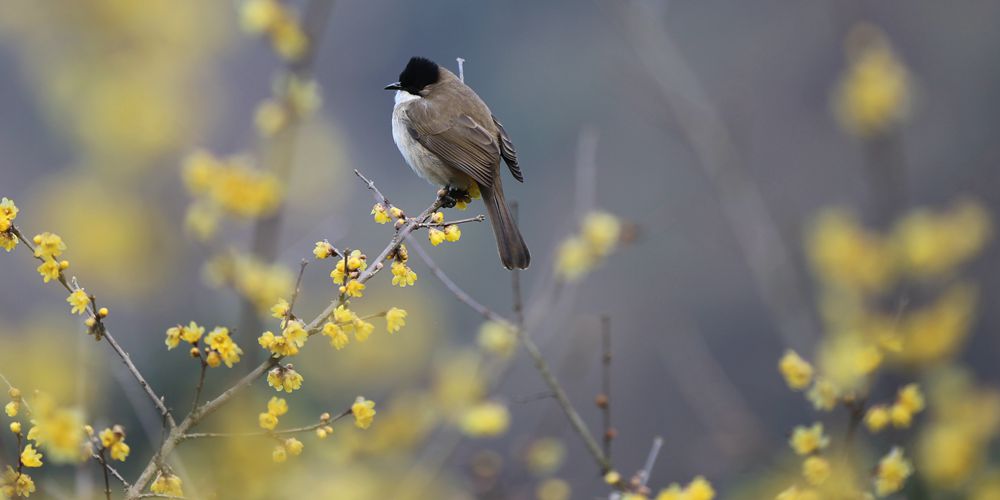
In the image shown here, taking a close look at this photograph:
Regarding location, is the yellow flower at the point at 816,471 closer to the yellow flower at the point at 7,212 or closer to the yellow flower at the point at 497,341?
the yellow flower at the point at 497,341

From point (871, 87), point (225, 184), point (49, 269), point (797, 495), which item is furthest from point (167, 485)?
point (871, 87)

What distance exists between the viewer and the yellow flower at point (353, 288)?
2.06m

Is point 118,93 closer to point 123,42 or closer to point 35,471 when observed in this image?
point 123,42

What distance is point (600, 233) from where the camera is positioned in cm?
439

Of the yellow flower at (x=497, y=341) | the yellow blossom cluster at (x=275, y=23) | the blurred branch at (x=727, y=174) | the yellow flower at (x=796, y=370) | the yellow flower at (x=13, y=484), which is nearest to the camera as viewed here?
Answer: the yellow flower at (x=13, y=484)

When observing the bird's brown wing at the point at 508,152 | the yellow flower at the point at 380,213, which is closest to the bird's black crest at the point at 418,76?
the bird's brown wing at the point at 508,152

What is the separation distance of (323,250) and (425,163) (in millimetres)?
2018

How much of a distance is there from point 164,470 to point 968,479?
3.09 meters

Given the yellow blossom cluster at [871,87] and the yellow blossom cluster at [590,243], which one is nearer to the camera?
the yellow blossom cluster at [590,243]

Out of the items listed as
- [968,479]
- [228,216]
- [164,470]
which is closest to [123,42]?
[228,216]

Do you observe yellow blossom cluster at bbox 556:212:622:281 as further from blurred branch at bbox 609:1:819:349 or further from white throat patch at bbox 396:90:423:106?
white throat patch at bbox 396:90:423:106

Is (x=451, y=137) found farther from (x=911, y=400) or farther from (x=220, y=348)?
(x=220, y=348)

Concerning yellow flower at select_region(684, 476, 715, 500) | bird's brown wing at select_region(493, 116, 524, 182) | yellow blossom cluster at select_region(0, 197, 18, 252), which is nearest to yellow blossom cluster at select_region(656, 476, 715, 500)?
yellow flower at select_region(684, 476, 715, 500)

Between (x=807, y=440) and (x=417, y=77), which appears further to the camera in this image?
(x=417, y=77)
